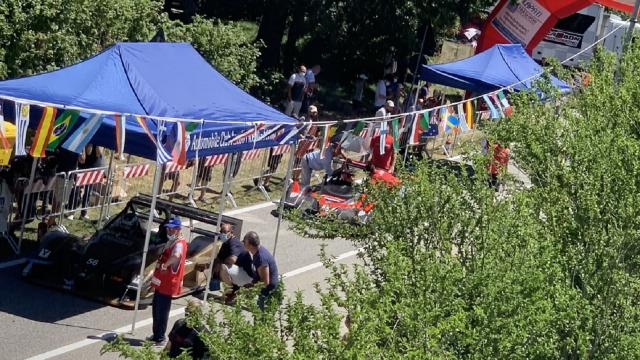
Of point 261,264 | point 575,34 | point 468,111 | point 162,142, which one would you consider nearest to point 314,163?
point 468,111

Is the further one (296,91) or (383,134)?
(296,91)

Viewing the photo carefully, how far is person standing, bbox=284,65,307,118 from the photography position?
91.4 ft

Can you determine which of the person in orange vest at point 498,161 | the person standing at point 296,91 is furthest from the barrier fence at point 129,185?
the person standing at point 296,91

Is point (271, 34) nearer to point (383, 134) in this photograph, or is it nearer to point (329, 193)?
point (329, 193)

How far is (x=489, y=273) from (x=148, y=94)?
717cm

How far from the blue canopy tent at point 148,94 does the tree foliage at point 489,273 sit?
3.17 metres

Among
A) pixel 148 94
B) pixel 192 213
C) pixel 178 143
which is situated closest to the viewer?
pixel 178 143

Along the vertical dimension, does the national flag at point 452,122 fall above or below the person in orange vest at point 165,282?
above

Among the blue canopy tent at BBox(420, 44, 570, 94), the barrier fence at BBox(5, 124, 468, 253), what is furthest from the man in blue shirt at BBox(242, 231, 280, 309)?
the blue canopy tent at BBox(420, 44, 570, 94)

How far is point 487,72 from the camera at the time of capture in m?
27.8

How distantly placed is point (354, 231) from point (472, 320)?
2.83 metres

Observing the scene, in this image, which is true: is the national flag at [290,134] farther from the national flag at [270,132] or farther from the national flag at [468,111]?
the national flag at [468,111]

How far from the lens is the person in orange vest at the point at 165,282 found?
13.1 meters

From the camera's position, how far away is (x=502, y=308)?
7.70m
